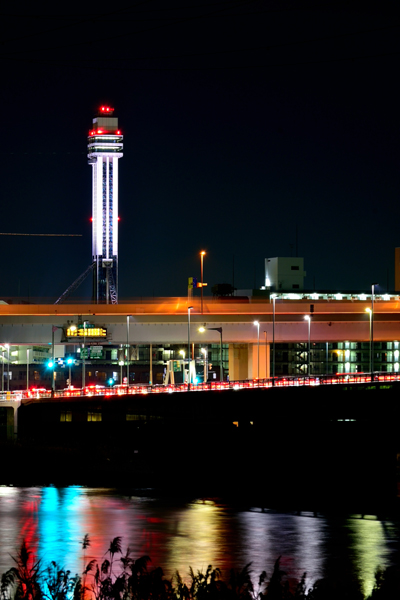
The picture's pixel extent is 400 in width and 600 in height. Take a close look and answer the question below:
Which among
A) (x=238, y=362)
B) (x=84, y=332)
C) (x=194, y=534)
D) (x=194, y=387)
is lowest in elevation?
(x=194, y=534)

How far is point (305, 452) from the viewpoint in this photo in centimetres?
8312

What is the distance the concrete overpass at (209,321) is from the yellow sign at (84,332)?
0.92m

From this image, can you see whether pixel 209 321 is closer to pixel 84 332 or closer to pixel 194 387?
pixel 84 332

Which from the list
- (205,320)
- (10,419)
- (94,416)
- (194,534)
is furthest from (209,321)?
(194,534)

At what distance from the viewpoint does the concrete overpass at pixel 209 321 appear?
376 ft

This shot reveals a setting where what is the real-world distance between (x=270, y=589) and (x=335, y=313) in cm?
9194

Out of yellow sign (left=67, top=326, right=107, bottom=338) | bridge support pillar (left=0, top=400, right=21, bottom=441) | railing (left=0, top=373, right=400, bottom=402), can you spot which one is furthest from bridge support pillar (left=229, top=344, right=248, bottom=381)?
bridge support pillar (left=0, top=400, right=21, bottom=441)

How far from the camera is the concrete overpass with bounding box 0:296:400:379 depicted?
4518 inches

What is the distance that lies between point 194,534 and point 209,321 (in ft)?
235

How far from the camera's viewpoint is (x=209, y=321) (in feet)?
389

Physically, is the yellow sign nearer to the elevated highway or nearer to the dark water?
the elevated highway

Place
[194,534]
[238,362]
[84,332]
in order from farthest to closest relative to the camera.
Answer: [238,362] → [84,332] → [194,534]

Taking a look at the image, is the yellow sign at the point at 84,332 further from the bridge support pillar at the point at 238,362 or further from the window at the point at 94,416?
the bridge support pillar at the point at 238,362

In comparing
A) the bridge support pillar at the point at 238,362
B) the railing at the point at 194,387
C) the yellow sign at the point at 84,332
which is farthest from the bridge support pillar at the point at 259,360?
the yellow sign at the point at 84,332
